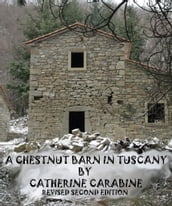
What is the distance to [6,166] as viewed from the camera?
602 centimetres

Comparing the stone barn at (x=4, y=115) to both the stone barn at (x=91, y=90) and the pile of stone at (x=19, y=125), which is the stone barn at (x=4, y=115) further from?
the stone barn at (x=91, y=90)

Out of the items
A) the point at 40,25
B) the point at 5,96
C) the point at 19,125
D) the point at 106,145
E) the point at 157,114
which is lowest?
the point at 19,125

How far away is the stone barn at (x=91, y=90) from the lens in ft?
35.5

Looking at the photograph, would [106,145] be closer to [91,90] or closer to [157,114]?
[91,90]

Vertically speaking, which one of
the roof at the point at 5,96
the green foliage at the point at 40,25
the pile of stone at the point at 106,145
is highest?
the green foliage at the point at 40,25

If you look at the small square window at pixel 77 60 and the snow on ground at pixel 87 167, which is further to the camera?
the small square window at pixel 77 60

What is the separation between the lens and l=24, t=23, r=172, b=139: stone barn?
35.5 feet

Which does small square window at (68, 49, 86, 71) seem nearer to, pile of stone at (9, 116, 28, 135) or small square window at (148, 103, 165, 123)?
small square window at (148, 103, 165, 123)

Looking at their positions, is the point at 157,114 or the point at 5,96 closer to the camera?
the point at 157,114

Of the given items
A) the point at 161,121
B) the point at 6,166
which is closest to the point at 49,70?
the point at 161,121

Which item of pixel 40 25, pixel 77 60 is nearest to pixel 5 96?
pixel 40 25

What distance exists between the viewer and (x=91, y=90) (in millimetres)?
10953

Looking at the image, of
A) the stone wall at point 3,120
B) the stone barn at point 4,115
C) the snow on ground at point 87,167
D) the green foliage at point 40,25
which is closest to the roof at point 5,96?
the stone barn at point 4,115

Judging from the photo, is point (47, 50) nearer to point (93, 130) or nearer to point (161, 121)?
point (93, 130)
